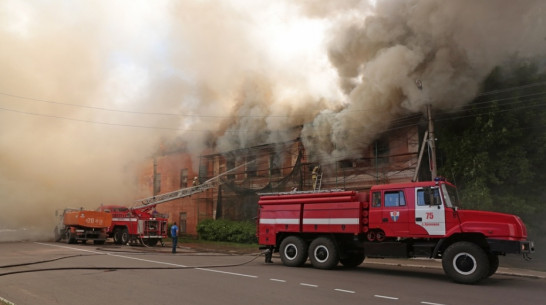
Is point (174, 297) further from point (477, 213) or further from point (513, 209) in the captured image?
point (513, 209)

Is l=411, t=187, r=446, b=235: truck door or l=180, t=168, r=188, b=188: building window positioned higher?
l=180, t=168, r=188, b=188: building window

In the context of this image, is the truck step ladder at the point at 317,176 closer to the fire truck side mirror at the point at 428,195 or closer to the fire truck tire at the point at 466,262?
the fire truck side mirror at the point at 428,195

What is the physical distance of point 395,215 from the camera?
11.2 meters

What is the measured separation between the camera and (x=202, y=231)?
26.4m

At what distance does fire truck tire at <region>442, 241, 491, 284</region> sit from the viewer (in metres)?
9.66

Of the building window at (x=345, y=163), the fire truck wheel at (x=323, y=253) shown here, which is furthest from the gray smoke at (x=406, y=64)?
the fire truck wheel at (x=323, y=253)

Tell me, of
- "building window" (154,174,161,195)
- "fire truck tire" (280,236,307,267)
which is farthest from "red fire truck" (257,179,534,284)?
"building window" (154,174,161,195)

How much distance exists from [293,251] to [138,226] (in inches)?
471

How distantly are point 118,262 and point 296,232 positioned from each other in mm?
5676

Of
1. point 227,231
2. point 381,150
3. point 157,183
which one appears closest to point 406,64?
point 381,150

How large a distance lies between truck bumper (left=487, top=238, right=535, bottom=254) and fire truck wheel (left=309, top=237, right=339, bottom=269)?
4157 mm

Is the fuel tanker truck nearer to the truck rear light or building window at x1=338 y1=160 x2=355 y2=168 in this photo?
building window at x1=338 y1=160 x2=355 y2=168

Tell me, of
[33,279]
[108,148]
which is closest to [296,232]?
[33,279]

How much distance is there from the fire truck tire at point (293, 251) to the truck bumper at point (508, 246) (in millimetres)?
5337
